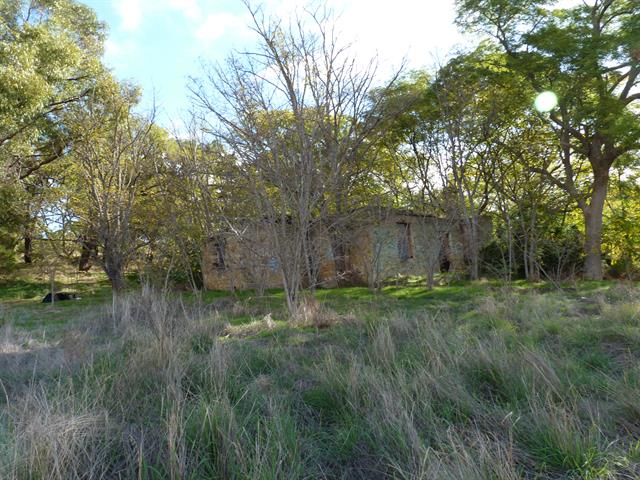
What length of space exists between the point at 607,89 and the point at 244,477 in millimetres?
17502

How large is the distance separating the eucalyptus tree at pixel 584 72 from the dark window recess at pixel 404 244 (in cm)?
622

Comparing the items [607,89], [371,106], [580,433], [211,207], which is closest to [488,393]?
[580,433]

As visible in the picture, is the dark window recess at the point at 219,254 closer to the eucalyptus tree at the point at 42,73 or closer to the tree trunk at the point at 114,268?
the tree trunk at the point at 114,268

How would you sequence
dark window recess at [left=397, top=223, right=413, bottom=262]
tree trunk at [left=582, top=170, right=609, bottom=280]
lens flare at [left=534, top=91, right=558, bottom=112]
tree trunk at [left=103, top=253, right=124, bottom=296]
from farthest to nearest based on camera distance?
dark window recess at [left=397, top=223, right=413, bottom=262] → tree trunk at [left=582, top=170, right=609, bottom=280] → lens flare at [left=534, top=91, right=558, bottom=112] → tree trunk at [left=103, top=253, right=124, bottom=296]

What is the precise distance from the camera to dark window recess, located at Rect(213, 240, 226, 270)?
13.1 meters

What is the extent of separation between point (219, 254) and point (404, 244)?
9235 millimetres

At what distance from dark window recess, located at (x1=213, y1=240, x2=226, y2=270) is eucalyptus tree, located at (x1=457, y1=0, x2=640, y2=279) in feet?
37.7

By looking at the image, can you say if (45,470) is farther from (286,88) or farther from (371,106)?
(371,106)

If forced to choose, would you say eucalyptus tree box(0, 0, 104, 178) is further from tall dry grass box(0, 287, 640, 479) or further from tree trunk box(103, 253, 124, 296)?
tall dry grass box(0, 287, 640, 479)

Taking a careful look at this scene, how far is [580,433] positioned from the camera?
93.5 inches

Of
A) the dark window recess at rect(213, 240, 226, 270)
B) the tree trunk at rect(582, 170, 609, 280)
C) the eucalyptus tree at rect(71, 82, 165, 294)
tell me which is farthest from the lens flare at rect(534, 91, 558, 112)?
the eucalyptus tree at rect(71, 82, 165, 294)

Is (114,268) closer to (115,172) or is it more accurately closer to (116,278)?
(116,278)

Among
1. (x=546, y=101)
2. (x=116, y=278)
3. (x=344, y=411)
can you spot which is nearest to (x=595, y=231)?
(x=546, y=101)

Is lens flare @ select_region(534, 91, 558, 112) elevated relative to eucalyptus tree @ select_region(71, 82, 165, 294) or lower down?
elevated
